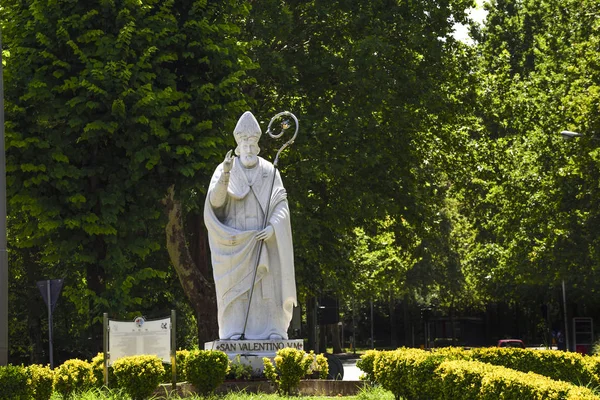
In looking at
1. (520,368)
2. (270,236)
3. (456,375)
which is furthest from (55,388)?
(520,368)

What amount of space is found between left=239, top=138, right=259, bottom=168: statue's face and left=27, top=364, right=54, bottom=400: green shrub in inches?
197

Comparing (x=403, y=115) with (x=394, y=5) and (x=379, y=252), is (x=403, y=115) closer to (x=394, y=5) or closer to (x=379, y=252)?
(x=394, y=5)

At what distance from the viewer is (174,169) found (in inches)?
974

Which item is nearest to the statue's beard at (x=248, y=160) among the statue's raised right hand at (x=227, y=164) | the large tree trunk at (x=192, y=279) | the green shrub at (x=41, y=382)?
the statue's raised right hand at (x=227, y=164)

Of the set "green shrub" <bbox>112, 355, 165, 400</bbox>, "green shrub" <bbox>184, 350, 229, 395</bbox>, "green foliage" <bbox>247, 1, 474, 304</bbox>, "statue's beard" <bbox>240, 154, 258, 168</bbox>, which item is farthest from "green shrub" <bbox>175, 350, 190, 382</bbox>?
"green foliage" <bbox>247, 1, 474, 304</bbox>

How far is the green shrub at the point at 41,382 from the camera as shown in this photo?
Result: 14.1 metres

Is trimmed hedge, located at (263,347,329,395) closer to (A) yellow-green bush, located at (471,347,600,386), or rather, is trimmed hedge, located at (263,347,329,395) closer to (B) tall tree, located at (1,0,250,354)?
(A) yellow-green bush, located at (471,347,600,386)

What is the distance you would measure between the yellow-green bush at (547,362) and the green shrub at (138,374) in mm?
4930

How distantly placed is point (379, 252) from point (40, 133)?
2662 centimetres

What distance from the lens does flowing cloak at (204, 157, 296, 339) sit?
17.9 m

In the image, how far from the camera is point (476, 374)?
498 inches

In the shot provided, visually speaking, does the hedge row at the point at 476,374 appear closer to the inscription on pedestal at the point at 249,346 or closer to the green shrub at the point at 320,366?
the green shrub at the point at 320,366

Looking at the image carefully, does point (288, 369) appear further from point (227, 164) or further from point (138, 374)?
point (227, 164)

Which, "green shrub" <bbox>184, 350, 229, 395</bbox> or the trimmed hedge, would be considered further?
the trimmed hedge
